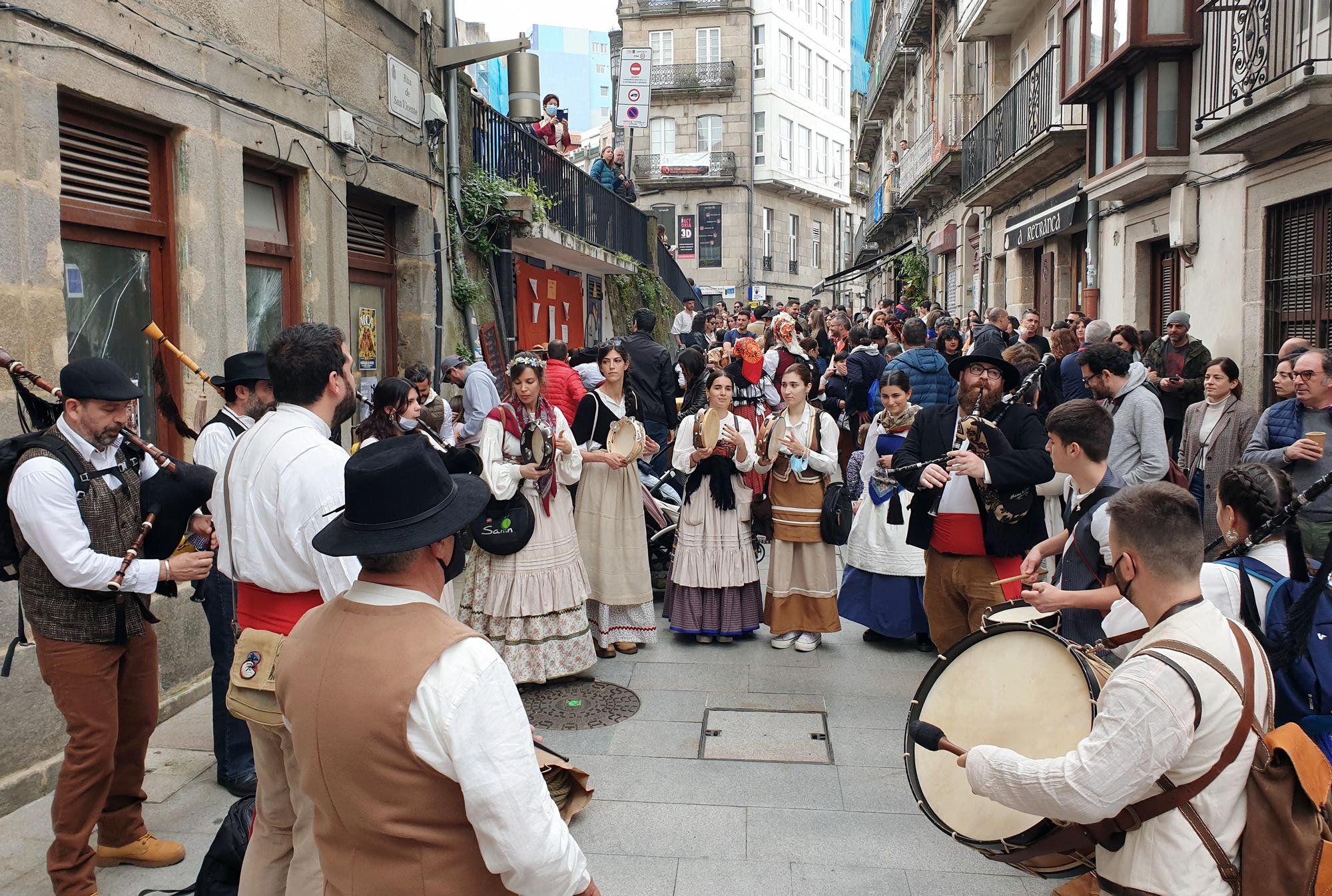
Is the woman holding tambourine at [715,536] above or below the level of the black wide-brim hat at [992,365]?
below

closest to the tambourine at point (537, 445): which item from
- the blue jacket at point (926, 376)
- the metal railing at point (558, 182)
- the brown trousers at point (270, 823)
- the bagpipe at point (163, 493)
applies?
the bagpipe at point (163, 493)

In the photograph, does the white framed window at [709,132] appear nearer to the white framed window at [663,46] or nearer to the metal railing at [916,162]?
the white framed window at [663,46]

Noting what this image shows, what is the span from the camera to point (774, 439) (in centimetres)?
699

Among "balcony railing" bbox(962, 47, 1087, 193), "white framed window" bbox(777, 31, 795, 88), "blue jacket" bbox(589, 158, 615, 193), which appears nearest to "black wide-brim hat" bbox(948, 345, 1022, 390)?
"balcony railing" bbox(962, 47, 1087, 193)

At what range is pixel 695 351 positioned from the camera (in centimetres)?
962

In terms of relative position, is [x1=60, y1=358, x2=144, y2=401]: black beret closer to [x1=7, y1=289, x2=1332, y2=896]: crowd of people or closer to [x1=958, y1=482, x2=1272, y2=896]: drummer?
[x1=7, y1=289, x2=1332, y2=896]: crowd of people

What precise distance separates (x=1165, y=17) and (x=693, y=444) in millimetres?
9021

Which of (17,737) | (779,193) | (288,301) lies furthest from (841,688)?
(779,193)

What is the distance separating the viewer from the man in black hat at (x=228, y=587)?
4.61m

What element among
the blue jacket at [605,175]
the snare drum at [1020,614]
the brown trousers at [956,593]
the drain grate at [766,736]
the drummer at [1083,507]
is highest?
the blue jacket at [605,175]

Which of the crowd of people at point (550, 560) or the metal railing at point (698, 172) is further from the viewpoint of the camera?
the metal railing at point (698, 172)

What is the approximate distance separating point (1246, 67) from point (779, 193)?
126ft

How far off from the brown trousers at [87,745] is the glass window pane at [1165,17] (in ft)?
40.9

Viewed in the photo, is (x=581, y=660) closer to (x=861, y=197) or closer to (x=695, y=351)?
(x=695, y=351)
